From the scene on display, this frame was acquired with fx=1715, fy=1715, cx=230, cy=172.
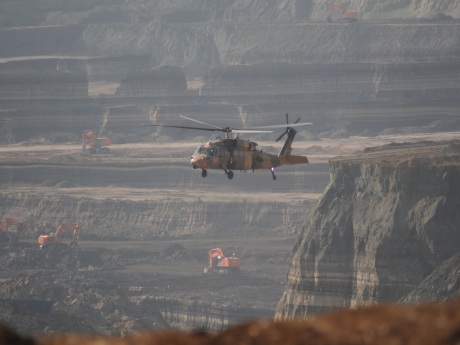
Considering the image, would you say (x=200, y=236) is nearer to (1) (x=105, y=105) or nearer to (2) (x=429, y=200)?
(2) (x=429, y=200)

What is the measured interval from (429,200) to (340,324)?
180ft

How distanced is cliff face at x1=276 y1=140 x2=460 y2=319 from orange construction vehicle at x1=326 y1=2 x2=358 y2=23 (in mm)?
107335

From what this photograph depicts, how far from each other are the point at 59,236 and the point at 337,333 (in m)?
89.0

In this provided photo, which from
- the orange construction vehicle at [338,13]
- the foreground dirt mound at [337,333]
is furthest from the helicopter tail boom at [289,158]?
the orange construction vehicle at [338,13]

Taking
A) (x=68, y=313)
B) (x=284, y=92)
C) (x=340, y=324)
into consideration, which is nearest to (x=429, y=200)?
(x=68, y=313)

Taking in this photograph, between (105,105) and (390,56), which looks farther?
(390,56)

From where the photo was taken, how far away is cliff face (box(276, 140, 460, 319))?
65.0 metres

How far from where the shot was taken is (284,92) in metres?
153

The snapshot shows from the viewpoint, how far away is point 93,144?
135 meters

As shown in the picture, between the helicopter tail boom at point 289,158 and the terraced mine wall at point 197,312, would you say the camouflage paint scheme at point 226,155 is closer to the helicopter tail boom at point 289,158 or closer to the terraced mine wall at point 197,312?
the helicopter tail boom at point 289,158

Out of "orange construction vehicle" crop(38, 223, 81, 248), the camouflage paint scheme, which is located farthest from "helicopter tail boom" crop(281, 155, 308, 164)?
"orange construction vehicle" crop(38, 223, 81, 248)

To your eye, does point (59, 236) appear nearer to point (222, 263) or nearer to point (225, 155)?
point (222, 263)

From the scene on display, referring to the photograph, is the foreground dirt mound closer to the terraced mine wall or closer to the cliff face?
the cliff face

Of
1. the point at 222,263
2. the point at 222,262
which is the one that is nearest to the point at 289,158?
the point at 222,263
